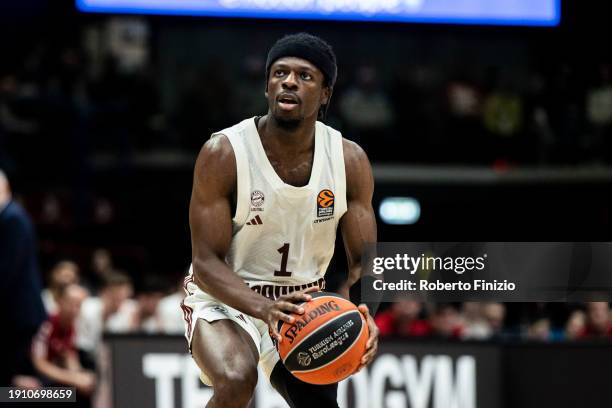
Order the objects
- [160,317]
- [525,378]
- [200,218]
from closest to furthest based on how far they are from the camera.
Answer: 1. [200,218]
2. [525,378]
3. [160,317]

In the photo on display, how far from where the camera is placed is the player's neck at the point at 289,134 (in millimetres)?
4673

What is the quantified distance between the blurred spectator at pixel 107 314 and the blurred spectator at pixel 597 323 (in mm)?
3912

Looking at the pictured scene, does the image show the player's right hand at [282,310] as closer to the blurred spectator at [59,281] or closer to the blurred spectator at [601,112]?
the blurred spectator at [59,281]

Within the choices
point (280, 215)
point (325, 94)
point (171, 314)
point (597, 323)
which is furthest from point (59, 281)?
point (325, 94)

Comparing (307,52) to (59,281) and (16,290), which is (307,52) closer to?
(16,290)

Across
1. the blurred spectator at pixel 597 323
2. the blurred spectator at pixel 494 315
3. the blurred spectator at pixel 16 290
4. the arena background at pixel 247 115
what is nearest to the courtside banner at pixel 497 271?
the blurred spectator at pixel 597 323

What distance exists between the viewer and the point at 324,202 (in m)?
4.72

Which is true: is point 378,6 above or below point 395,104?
above

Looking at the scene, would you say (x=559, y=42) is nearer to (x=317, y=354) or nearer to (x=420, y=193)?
(x=420, y=193)

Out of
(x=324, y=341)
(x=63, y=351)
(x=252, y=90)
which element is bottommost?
(x=63, y=351)

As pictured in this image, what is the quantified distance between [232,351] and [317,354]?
36 centimetres

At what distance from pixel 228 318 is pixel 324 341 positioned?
→ 548mm

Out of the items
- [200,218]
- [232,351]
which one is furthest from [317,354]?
[200,218]

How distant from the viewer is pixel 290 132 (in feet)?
15.3
